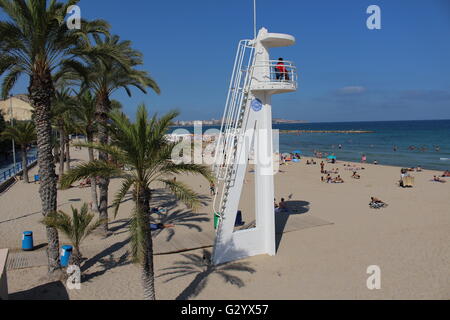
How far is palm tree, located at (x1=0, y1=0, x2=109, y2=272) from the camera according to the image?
8828 millimetres

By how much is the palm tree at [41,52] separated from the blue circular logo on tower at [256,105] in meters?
4.50

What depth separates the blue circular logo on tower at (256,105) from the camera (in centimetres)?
1084

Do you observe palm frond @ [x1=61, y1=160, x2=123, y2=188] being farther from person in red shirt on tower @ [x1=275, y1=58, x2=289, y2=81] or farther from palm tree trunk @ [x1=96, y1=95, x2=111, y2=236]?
palm tree trunk @ [x1=96, y1=95, x2=111, y2=236]

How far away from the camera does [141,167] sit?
24.0ft

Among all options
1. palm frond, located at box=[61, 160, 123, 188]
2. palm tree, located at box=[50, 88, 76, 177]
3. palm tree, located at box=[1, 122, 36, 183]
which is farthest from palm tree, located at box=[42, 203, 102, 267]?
palm tree, located at box=[1, 122, 36, 183]

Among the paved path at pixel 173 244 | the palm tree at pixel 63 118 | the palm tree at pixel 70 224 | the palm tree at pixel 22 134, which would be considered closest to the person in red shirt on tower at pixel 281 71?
the paved path at pixel 173 244

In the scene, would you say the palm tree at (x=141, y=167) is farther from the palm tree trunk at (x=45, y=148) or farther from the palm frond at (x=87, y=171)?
the palm tree trunk at (x=45, y=148)

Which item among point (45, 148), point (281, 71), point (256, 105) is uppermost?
point (281, 71)

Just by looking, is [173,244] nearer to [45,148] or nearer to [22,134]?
[45,148]

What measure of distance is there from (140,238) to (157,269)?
3633mm

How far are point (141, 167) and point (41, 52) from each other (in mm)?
4552

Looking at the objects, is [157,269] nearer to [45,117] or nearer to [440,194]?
[45,117]

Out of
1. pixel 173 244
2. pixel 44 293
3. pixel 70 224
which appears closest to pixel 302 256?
pixel 173 244

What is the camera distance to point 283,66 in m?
10.8
